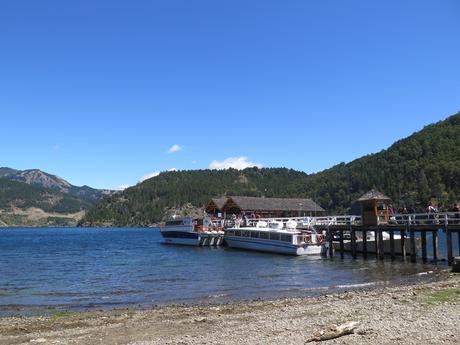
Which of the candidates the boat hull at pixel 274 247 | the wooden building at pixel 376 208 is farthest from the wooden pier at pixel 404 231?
the boat hull at pixel 274 247

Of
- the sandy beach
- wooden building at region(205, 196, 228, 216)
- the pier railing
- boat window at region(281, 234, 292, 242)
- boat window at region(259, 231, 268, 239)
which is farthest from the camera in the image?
wooden building at region(205, 196, 228, 216)

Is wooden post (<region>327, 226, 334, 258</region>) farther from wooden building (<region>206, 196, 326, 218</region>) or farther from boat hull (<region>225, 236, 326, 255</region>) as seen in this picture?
wooden building (<region>206, 196, 326, 218</region>)

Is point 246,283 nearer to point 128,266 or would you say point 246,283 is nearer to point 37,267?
point 128,266

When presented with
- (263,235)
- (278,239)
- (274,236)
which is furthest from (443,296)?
(263,235)

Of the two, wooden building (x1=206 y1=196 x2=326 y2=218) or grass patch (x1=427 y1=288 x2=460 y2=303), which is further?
wooden building (x1=206 y1=196 x2=326 y2=218)

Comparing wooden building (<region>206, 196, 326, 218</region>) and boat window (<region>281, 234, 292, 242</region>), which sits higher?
wooden building (<region>206, 196, 326, 218</region>)

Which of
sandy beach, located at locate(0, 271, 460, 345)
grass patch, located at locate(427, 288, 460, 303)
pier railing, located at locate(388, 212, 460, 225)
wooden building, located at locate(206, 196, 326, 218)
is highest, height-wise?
wooden building, located at locate(206, 196, 326, 218)

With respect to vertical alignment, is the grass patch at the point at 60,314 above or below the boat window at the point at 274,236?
below

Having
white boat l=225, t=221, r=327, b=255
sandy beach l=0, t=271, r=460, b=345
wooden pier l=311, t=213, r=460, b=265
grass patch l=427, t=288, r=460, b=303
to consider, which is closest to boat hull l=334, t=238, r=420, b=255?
wooden pier l=311, t=213, r=460, b=265

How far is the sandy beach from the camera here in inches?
531

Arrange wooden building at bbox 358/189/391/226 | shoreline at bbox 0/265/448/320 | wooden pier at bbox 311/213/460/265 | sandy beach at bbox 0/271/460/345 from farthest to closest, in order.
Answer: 1. wooden building at bbox 358/189/391/226
2. wooden pier at bbox 311/213/460/265
3. shoreline at bbox 0/265/448/320
4. sandy beach at bbox 0/271/460/345

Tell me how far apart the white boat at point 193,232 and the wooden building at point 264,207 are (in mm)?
7374

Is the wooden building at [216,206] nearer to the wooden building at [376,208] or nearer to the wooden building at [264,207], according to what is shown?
the wooden building at [264,207]

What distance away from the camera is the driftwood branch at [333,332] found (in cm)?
1311
